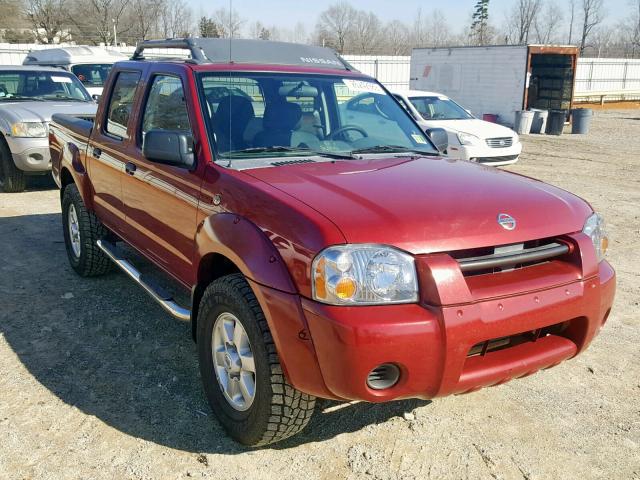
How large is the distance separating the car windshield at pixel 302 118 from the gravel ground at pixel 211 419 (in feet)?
4.93

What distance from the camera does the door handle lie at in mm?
4238

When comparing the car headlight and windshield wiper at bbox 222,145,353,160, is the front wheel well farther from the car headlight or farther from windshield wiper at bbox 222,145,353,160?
the car headlight

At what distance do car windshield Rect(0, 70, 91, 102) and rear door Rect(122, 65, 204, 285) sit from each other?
6614 millimetres

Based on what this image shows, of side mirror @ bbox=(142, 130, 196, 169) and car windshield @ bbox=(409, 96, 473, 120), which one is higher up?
side mirror @ bbox=(142, 130, 196, 169)

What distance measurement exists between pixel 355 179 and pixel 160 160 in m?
1.11

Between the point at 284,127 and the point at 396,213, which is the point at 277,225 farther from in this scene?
the point at 284,127

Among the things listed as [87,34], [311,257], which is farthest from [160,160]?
[87,34]

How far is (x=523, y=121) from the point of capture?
20.0m

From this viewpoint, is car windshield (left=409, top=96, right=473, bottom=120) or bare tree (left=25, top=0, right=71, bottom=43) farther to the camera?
bare tree (left=25, top=0, right=71, bottom=43)

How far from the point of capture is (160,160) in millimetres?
3467

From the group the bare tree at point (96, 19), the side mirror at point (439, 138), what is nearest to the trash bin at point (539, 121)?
the side mirror at point (439, 138)

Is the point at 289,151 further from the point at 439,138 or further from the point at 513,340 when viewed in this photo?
the point at 513,340

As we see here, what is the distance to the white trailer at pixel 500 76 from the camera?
20406mm

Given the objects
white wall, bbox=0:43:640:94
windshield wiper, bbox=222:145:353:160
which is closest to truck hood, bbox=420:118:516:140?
windshield wiper, bbox=222:145:353:160
